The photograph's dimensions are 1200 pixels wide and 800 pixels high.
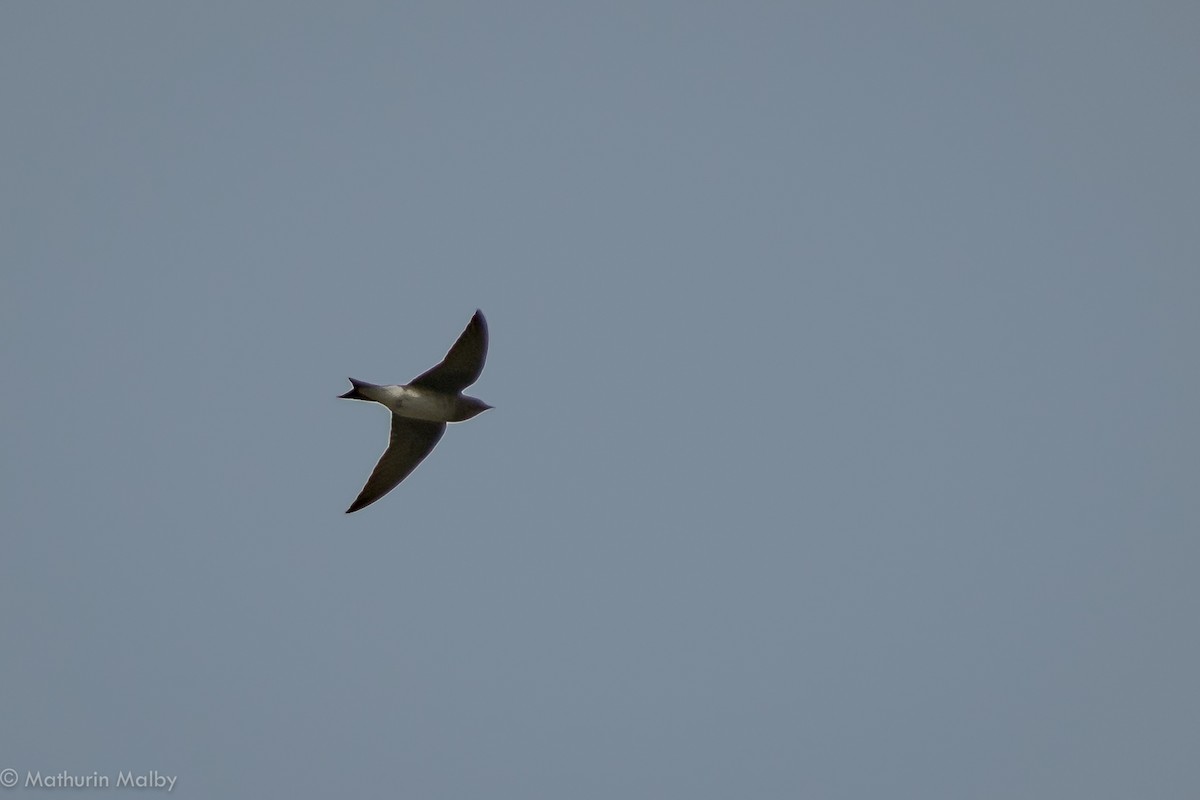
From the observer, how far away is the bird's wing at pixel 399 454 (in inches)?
505

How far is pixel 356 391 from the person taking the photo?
38.0 ft

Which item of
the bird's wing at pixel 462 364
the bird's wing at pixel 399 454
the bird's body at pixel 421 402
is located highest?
the bird's wing at pixel 462 364

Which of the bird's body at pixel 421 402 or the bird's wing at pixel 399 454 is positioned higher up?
the bird's body at pixel 421 402

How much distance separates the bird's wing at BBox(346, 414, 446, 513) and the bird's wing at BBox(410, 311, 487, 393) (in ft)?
2.87

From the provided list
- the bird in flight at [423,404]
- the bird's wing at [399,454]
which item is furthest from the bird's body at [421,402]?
the bird's wing at [399,454]

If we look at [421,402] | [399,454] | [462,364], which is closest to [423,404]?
[421,402]

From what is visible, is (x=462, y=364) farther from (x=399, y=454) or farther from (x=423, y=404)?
(x=399, y=454)

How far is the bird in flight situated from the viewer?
11.7 meters

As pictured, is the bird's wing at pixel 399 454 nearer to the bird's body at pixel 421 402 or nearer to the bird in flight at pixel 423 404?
the bird in flight at pixel 423 404

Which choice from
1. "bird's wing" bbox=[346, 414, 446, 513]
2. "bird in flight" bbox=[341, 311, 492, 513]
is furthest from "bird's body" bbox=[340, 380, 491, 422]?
"bird's wing" bbox=[346, 414, 446, 513]

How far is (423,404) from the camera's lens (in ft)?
39.9

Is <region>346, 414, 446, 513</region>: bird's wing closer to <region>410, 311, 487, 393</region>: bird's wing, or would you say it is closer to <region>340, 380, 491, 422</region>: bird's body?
<region>340, 380, 491, 422</region>: bird's body

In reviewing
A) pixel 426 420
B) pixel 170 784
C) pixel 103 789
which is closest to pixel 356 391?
pixel 426 420

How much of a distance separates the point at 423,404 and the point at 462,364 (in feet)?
2.19
